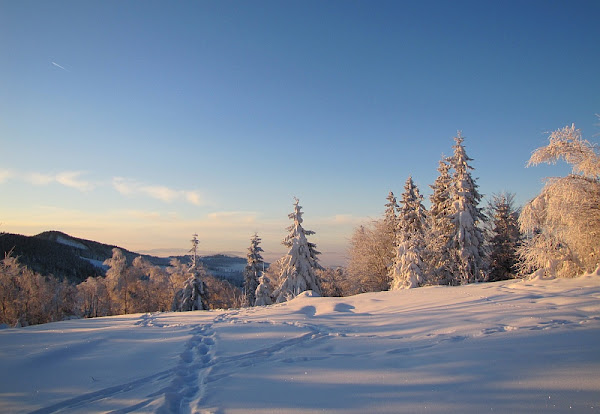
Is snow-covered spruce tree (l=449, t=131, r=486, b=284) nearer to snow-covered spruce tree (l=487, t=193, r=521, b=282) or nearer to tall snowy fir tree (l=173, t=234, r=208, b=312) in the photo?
snow-covered spruce tree (l=487, t=193, r=521, b=282)

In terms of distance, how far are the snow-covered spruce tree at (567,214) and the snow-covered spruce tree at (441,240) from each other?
38.3 feet

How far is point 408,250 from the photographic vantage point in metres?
23.7

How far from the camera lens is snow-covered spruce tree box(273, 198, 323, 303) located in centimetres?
2403

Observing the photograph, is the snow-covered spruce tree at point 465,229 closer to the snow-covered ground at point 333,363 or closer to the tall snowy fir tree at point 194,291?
the snow-covered ground at point 333,363

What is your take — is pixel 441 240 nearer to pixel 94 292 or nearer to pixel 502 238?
pixel 502 238

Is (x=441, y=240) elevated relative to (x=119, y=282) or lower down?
elevated

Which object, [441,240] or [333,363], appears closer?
[333,363]

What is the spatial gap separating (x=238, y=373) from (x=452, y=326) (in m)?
4.69

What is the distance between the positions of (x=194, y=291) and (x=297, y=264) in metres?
13.9

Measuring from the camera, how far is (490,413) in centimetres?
321

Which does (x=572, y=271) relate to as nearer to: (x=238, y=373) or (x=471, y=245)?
(x=471, y=245)

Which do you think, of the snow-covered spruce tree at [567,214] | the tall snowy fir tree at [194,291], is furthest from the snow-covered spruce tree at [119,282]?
the snow-covered spruce tree at [567,214]

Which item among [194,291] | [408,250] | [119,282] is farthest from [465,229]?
[119,282]

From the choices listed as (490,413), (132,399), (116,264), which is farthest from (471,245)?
(116,264)
